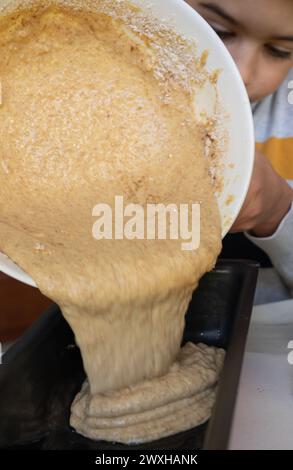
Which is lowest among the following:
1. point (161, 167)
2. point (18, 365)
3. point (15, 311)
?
point (15, 311)

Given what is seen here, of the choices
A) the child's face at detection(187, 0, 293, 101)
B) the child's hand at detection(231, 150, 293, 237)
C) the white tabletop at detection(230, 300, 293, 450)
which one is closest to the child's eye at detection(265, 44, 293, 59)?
the child's face at detection(187, 0, 293, 101)

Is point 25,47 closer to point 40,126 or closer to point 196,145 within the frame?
point 40,126

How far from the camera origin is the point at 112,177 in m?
0.87

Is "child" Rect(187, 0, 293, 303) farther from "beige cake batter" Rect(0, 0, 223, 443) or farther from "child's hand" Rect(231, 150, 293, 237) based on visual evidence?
"beige cake batter" Rect(0, 0, 223, 443)

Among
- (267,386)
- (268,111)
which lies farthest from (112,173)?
(268,111)

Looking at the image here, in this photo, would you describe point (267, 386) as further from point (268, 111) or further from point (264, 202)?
point (268, 111)

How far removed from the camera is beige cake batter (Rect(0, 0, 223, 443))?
2.52 ft

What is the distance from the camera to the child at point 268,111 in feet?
2.75

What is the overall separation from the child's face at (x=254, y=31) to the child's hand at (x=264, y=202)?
0.47ft

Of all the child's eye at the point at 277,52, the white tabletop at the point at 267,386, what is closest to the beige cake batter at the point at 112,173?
the white tabletop at the point at 267,386
